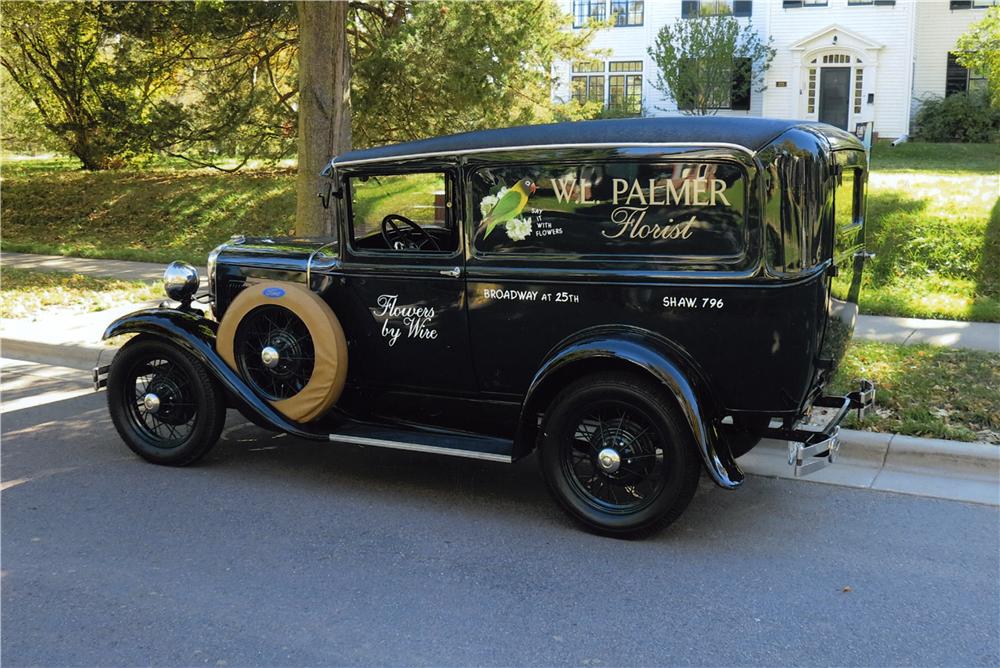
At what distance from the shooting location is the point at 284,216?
16609 mm

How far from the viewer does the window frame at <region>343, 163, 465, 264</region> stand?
518 cm

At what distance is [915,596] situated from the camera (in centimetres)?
411

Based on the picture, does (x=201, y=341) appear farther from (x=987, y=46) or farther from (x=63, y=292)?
(x=987, y=46)

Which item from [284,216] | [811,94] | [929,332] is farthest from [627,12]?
[929,332]

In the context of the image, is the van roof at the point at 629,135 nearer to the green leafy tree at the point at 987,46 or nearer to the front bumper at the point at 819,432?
the front bumper at the point at 819,432

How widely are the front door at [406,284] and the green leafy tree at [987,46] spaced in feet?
50.0

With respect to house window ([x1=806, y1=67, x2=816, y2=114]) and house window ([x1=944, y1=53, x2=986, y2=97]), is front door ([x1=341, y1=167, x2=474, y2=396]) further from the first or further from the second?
house window ([x1=944, y1=53, x2=986, y2=97])

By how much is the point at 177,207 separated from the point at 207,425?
13.8m

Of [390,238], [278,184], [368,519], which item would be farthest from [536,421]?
[278,184]

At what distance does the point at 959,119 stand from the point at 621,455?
2519 centimetres

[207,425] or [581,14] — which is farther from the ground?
[581,14]

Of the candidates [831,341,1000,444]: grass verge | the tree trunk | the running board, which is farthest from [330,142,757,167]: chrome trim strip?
the tree trunk

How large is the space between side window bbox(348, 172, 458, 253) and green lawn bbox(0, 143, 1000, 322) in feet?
0.34

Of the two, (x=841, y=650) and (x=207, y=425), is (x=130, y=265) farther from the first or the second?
(x=841, y=650)
